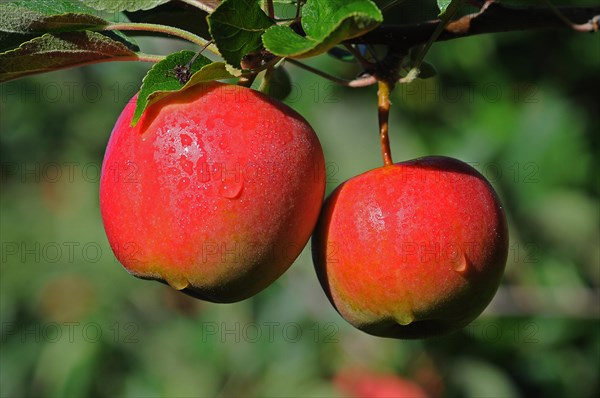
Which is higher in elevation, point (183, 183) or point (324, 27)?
point (324, 27)

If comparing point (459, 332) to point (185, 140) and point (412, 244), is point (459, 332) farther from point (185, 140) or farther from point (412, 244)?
point (185, 140)

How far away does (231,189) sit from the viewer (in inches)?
40.9

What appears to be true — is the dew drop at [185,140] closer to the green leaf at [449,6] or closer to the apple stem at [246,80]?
the apple stem at [246,80]

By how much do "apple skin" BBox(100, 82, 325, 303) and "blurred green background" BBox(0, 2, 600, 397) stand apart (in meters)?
1.37

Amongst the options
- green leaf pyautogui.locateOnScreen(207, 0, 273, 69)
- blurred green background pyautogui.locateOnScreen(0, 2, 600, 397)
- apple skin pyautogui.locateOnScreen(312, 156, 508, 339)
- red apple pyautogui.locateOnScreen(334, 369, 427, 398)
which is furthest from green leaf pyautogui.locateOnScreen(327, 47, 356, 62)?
red apple pyautogui.locateOnScreen(334, 369, 427, 398)

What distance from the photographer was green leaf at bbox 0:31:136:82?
1.11 metres

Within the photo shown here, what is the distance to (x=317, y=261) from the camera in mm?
1235

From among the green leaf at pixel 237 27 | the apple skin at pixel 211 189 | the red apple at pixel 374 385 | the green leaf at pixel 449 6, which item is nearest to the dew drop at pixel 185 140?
the apple skin at pixel 211 189

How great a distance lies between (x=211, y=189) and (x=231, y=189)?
1.0 inches

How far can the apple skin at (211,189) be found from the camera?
104 centimetres

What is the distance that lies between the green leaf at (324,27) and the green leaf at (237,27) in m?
0.04

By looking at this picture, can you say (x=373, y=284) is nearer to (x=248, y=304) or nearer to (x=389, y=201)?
(x=389, y=201)

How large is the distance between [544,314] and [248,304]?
88cm

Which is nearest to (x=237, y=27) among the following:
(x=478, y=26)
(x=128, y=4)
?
(x=128, y=4)
